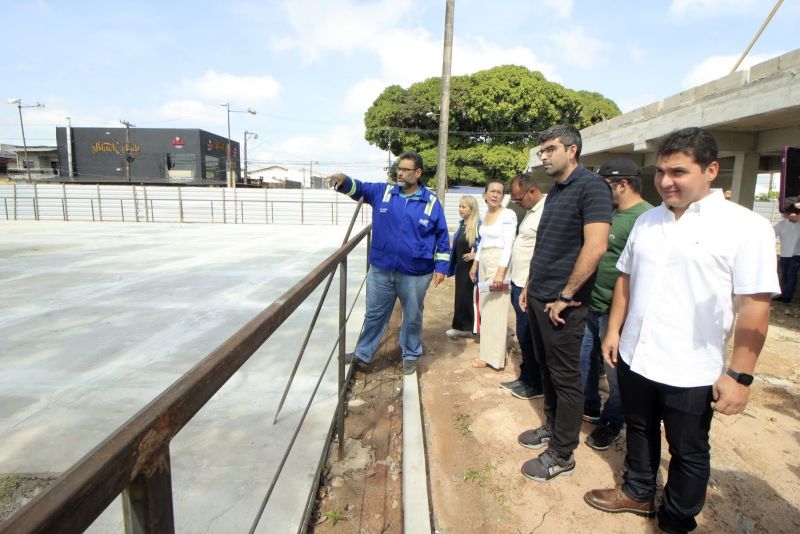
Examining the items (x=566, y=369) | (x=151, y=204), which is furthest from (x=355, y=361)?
(x=151, y=204)

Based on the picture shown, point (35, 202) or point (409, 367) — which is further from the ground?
point (35, 202)

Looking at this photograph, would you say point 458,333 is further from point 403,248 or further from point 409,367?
point 403,248

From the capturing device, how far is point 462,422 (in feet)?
10.0

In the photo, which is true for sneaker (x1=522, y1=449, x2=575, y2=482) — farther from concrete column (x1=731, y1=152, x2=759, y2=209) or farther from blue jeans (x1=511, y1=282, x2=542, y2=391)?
concrete column (x1=731, y1=152, x2=759, y2=209)

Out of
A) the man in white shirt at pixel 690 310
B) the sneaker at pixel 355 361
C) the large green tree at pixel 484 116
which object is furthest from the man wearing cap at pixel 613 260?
the large green tree at pixel 484 116

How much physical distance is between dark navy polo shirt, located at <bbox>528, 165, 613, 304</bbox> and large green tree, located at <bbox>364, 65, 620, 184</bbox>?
22.9 meters

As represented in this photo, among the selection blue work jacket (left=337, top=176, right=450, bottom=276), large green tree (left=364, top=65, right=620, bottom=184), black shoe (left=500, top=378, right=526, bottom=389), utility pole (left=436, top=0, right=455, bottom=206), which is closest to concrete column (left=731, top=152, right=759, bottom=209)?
utility pole (left=436, top=0, right=455, bottom=206)

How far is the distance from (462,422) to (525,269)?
3.87ft

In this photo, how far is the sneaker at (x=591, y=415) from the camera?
3.03 m

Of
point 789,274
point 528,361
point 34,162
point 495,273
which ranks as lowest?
point 528,361

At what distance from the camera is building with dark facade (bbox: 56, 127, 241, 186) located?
3522 centimetres

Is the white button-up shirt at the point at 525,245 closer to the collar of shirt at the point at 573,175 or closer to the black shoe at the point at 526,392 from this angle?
the black shoe at the point at 526,392

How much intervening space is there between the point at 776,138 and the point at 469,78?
21319 millimetres

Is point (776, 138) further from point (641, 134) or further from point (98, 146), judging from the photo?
point (98, 146)
